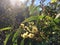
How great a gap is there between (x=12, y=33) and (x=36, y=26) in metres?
0.14

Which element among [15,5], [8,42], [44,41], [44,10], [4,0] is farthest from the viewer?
[15,5]

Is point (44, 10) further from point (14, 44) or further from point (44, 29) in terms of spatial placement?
point (14, 44)

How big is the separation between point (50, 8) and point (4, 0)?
14493mm

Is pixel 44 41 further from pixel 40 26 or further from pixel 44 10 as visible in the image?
pixel 44 10

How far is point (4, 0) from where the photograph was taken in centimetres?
1590

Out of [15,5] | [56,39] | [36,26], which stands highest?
[15,5]

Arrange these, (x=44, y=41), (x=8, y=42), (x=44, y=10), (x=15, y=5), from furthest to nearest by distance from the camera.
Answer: (x=15, y=5) → (x=44, y=10) → (x=8, y=42) → (x=44, y=41)

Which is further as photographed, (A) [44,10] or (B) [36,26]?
(A) [44,10]

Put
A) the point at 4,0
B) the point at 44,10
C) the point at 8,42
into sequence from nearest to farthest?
the point at 8,42 < the point at 44,10 < the point at 4,0

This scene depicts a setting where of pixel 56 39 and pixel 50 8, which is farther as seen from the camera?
pixel 50 8

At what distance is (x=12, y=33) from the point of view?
1.22 m

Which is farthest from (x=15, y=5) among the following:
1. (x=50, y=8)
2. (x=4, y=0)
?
(x=50, y=8)

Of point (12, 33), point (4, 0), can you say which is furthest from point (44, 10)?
point (4, 0)

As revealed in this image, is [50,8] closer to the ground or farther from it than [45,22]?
farther from it
